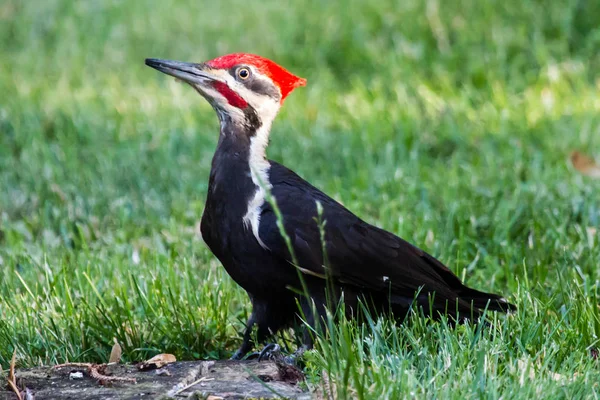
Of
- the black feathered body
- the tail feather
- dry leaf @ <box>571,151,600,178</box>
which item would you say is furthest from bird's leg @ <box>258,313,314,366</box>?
dry leaf @ <box>571,151,600,178</box>

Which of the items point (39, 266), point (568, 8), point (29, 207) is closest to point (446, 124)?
point (568, 8)

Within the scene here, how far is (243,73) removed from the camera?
12.8 ft

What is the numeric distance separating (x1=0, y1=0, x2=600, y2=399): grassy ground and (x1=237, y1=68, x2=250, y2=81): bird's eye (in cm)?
89

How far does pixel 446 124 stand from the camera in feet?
22.7

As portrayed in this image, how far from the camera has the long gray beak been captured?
3.86 meters

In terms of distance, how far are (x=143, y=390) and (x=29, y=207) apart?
2881mm

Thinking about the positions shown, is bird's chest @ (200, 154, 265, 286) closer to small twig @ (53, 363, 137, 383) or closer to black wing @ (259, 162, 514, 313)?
black wing @ (259, 162, 514, 313)

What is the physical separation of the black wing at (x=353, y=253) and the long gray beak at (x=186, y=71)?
0.44m

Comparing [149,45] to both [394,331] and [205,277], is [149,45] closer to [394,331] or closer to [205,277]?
[205,277]

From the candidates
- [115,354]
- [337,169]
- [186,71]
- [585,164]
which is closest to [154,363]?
[115,354]

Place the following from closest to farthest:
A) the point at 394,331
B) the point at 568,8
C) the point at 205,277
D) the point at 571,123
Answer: the point at 394,331 → the point at 205,277 → the point at 571,123 → the point at 568,8

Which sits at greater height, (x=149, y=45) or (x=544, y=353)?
(x=149, y=45)

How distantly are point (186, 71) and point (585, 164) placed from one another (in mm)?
3102

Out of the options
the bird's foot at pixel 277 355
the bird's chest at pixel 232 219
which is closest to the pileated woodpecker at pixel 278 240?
the bird's chest at pixel 232 219
